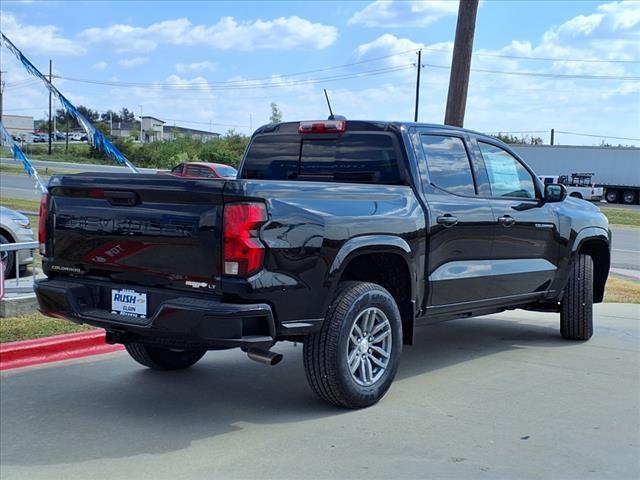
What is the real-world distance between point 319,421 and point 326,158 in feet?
7.37

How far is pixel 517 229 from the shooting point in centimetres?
668

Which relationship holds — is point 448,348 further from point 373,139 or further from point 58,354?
point 58,354

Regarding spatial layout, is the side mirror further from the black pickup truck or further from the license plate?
the license plate

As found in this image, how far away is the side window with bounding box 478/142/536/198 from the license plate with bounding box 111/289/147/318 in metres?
3.33

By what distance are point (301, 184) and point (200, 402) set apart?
6.12 feet

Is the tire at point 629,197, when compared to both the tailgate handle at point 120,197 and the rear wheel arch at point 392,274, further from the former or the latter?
the tailgate handle at point 120,197

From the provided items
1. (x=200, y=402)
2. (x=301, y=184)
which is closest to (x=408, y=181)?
(x=301, y=184)

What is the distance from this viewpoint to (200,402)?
548 centimetres

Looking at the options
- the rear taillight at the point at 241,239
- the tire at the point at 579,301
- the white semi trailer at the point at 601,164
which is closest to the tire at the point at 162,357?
the rear taillight at the point at 241,239

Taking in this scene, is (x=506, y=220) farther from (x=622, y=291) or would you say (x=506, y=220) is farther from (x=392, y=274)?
(x=622, y=291)

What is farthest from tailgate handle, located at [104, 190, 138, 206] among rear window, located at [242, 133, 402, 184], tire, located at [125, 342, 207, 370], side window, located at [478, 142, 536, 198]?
side window, located at [478, 142, 536, 198]


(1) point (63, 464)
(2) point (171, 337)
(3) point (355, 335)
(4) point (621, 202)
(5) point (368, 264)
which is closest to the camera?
(1) point (63, 464)

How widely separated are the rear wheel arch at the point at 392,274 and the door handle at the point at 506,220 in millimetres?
1321

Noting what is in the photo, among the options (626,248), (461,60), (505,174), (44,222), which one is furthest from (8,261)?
(626,248)
